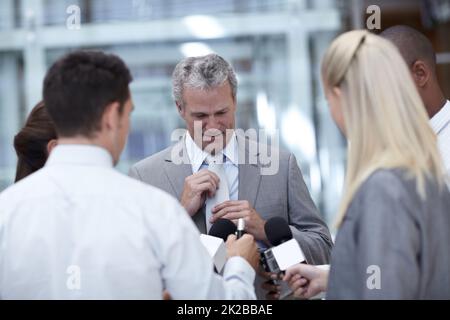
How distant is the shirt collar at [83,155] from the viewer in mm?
1989

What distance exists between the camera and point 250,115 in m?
7.71

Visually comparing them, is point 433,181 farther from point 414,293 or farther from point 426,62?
point 426,62

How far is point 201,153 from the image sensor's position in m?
3.04

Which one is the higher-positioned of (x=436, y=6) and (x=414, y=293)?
(x=436, y=6)

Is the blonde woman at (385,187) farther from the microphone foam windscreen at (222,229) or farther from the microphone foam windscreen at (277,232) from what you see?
the microphone foam windscreen at (222,229)

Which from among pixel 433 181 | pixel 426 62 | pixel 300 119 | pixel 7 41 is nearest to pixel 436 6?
pixel 300 119

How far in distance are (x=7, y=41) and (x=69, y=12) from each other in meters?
0.64

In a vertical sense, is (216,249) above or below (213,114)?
below

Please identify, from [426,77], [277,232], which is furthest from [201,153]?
[426,77]

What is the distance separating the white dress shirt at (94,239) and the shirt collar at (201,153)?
40.8 inches

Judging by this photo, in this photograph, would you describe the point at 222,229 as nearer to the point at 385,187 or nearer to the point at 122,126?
the point at 122,126

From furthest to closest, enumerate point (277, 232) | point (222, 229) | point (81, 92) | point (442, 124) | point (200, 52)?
point (200, 52)
point (442, 124)
point (222, 229)
point (277, 232)
point (81, 92)

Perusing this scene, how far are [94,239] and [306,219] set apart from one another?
1.22m

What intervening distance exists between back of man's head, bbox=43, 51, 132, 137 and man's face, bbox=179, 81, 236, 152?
0.96m
